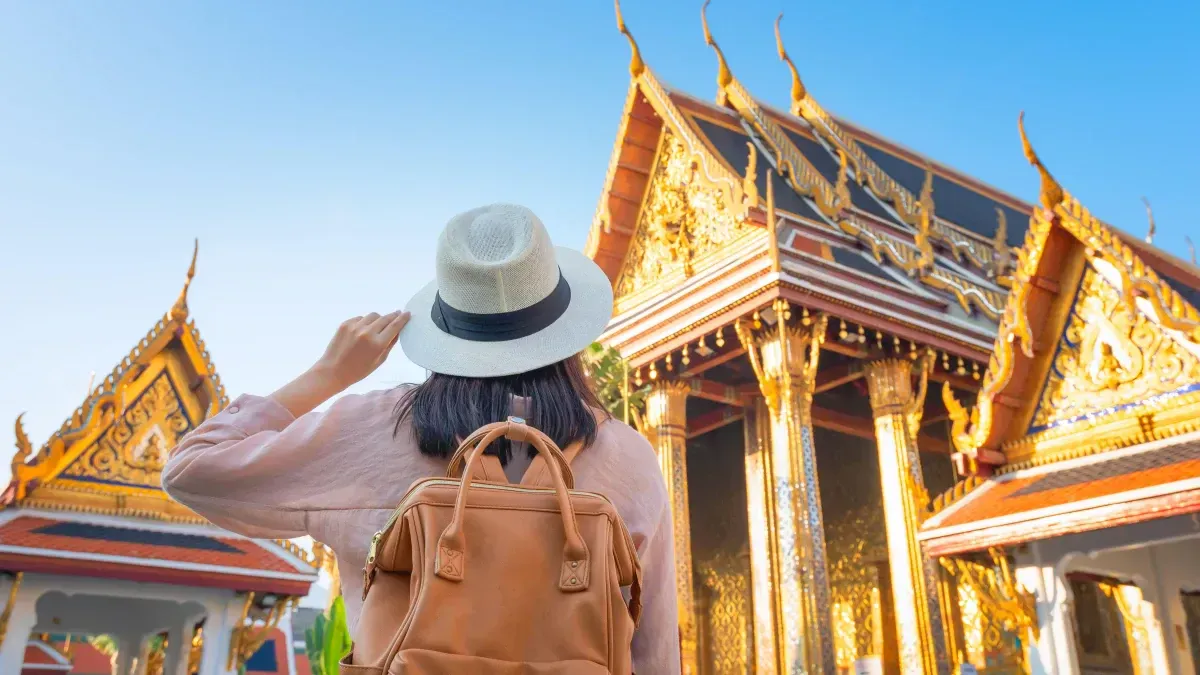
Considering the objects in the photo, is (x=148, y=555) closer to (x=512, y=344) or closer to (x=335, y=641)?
(x=335, y=641)

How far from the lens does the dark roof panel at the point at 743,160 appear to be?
9527 millimetres

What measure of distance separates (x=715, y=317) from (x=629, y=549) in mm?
7338

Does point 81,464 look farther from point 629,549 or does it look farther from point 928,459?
point 928,459

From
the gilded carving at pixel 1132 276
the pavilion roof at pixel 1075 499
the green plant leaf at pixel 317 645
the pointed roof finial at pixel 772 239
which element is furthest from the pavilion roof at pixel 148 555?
the gilded carving at pixel 1132 276

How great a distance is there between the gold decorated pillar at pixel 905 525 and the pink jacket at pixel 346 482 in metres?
5.78

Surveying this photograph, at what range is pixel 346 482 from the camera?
1312 mm

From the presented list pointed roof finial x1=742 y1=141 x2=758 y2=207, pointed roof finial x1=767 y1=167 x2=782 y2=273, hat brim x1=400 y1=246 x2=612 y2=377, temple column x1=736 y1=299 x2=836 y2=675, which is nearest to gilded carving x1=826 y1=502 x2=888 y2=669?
temple column x1=736 y1=299 x2=836 y2=675

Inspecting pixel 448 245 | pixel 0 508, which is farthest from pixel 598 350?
pixel 448 245

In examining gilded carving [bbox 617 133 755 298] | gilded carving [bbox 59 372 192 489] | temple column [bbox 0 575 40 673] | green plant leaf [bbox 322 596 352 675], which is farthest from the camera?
gilded carving [bbox 617 133 755 298]

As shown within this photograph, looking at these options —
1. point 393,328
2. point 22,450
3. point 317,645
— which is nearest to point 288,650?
point 317,645

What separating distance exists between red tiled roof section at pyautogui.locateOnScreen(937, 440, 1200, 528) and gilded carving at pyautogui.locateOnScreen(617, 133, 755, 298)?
4.85m

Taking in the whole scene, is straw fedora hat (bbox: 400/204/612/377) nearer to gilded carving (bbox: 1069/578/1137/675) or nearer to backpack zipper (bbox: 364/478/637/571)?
backpack zipper (bbox: 364/478/637/571)

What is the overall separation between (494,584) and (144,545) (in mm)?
6371

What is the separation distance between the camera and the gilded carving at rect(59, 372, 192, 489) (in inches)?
284
